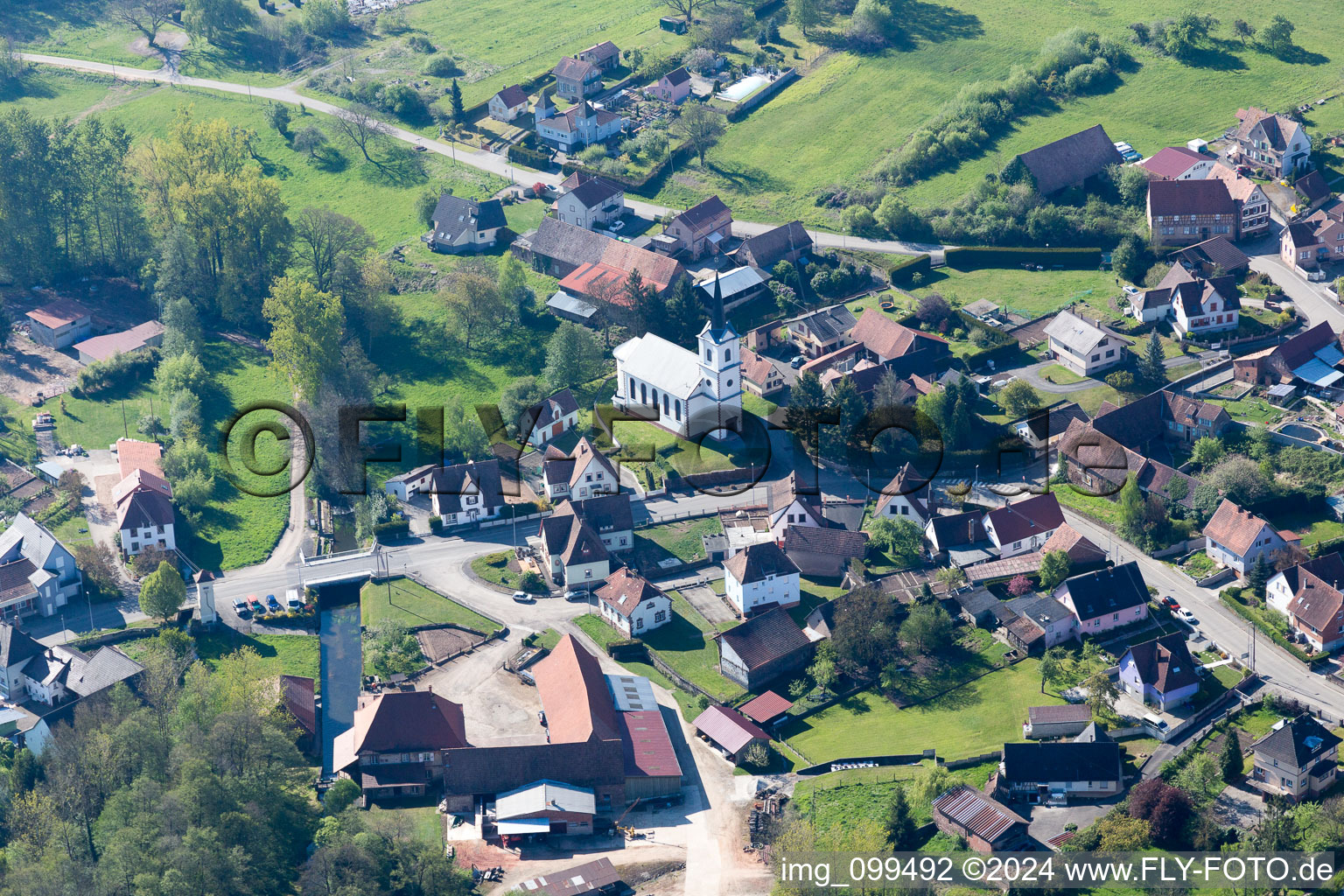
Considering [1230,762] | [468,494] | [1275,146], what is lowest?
[468,494]

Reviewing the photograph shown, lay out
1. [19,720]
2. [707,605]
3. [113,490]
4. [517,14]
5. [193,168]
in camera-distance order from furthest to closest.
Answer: [517,14] → [193,168] → [113,490] → [707,605] → [19,720]

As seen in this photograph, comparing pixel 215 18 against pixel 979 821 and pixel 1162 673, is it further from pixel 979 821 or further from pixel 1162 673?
pixel 979 821

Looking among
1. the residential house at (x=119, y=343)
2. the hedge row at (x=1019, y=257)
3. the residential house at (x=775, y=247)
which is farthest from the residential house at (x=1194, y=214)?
the residential house at (x=119, y=343)

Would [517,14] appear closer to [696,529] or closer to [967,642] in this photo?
[696,529]

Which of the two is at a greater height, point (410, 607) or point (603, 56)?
point (603, 56)

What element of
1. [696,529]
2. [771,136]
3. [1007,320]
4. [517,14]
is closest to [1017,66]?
[771,136]

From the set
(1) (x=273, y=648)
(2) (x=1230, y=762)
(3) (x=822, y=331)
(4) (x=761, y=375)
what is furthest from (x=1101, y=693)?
(1) (x=273, y=648)
